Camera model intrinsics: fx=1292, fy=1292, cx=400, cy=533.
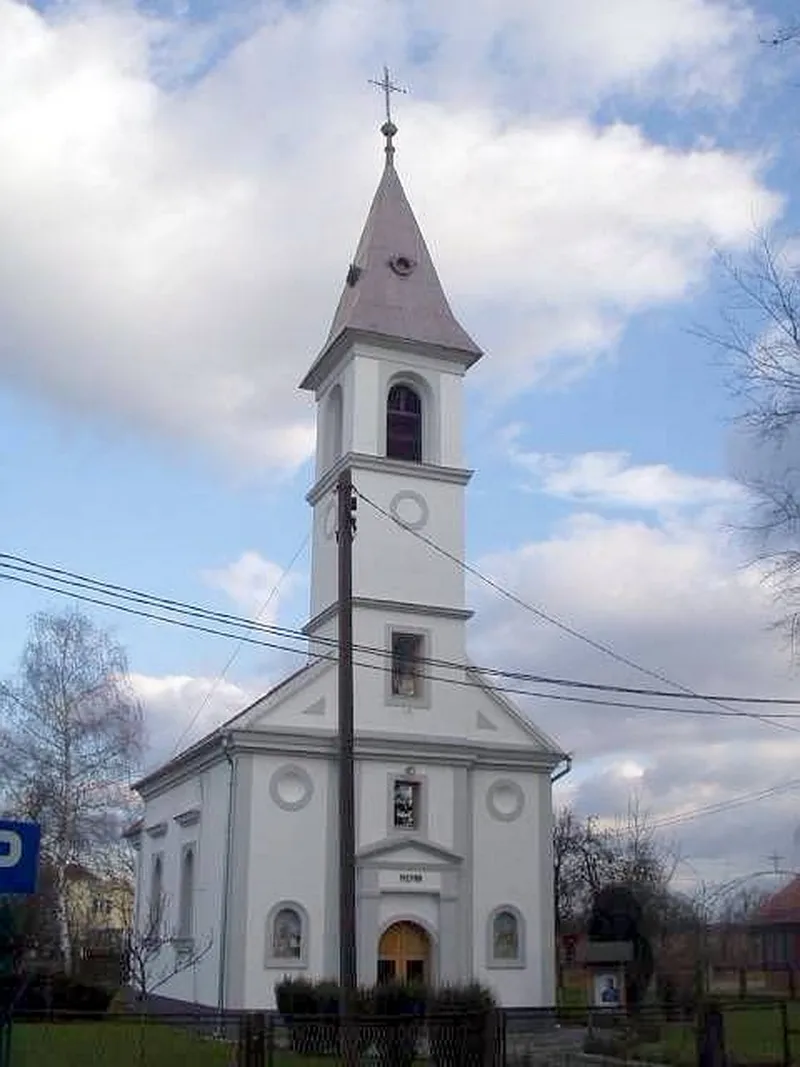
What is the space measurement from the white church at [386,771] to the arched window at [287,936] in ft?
0.11

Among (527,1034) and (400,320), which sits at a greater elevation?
(400,320)

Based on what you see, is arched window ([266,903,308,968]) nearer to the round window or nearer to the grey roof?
the grey roof

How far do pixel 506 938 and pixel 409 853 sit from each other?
327 centimetres

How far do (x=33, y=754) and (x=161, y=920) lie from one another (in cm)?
896

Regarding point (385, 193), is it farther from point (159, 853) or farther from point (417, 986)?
point (417, 986)

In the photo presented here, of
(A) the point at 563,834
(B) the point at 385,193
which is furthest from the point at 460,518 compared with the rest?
(A) the point at 563,834

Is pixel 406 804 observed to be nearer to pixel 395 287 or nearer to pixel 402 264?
pixel 395 287

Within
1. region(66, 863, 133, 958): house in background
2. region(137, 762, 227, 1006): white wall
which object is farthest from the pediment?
region(66, 863, 133, 958): house in background

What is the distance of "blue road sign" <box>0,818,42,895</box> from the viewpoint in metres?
9.72

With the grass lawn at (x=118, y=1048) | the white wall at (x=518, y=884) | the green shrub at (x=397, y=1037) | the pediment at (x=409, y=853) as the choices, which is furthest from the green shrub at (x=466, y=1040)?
the white wall at (x=518, y=884)

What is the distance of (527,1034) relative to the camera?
24609mm

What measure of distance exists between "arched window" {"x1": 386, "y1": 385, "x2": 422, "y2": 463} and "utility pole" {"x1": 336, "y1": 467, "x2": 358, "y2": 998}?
48.7 feet

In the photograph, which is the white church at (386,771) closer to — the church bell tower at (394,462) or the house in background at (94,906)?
the church bell tower at (394,462)

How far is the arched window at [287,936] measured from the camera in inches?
1122
